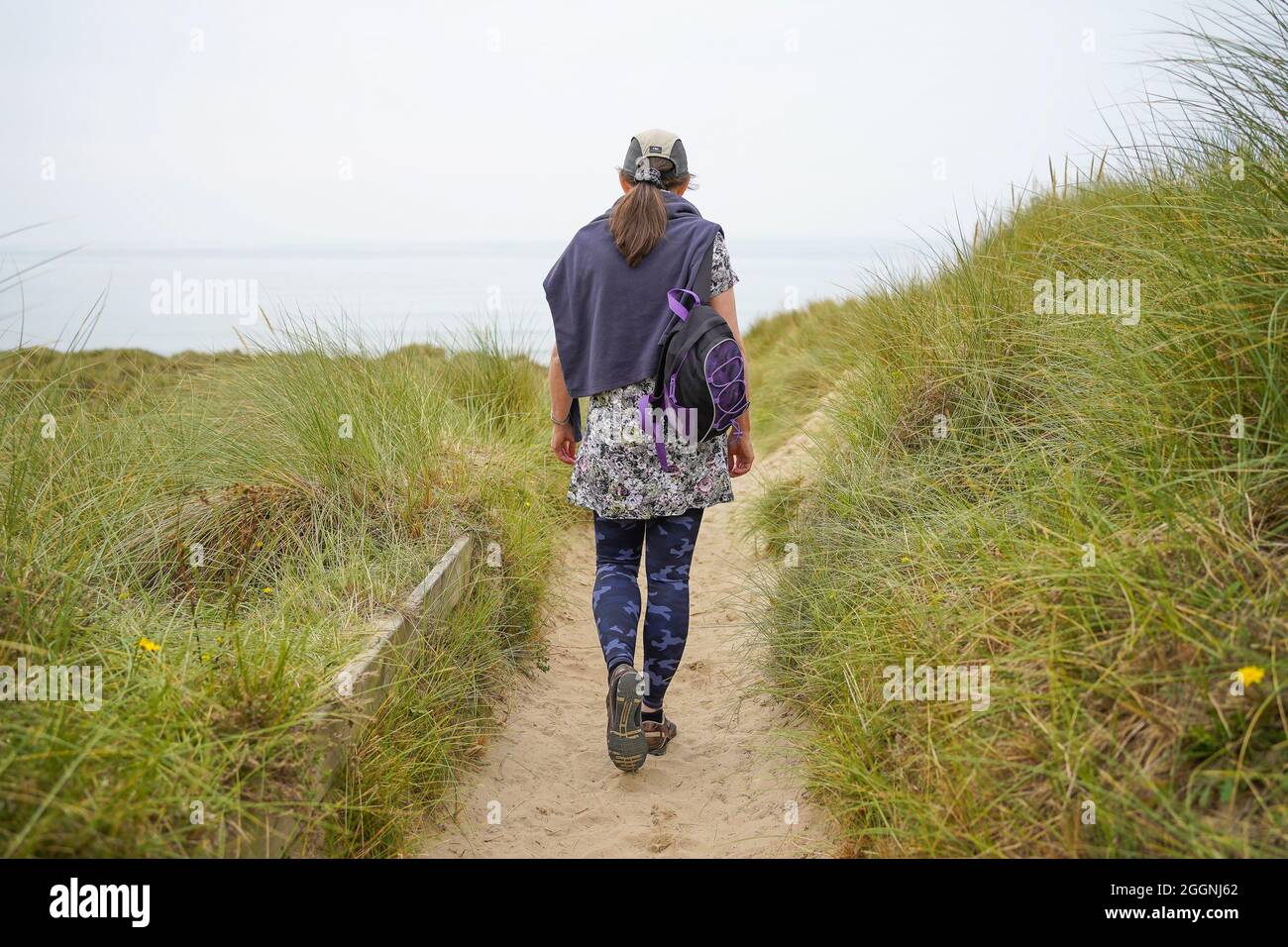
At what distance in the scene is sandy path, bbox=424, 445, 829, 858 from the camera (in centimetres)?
304

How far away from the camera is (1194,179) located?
3494mm

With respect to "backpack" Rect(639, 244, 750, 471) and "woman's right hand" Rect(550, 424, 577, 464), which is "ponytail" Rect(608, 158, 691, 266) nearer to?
"backpack" Rect(639, 244, 750, 471)

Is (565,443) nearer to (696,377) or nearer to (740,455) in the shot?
(740,455)

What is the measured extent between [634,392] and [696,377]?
12.2 inches

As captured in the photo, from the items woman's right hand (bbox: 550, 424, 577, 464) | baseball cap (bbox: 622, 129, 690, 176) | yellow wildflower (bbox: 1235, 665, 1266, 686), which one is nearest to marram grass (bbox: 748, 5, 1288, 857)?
yellow wildflower (bbox: 1235, 665, 1266, 686)

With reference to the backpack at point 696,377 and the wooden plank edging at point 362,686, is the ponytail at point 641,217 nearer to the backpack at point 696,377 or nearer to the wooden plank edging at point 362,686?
the backpack at point 696,377

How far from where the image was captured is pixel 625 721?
3344mm

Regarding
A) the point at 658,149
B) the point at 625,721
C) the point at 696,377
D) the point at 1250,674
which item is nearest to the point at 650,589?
the point at 625,721

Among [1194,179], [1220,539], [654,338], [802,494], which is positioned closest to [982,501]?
[1220,539]

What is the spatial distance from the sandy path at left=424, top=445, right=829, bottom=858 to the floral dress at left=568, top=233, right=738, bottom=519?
0.92m

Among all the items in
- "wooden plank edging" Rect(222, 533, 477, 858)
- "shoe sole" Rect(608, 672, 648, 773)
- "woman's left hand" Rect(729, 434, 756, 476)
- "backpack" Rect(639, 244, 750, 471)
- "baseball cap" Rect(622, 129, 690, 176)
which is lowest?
"shoe sole" Rect(608, 672, 648, 773)

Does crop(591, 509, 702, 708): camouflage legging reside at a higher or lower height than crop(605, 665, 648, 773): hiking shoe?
higher

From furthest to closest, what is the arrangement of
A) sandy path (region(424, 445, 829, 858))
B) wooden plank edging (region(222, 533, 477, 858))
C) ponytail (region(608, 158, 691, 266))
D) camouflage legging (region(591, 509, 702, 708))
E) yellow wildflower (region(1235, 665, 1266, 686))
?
1. camouflage legging (region(591, 509, 702, 708))
2. ponytail (region(608, 158, 691, 266))
3. sandy path (region(424, 445, 829, 858))
4. wooden plank edging (region(222, 533, 477, 858))
5. yellow wildflower (region(1235, 665, 1266, 686))
